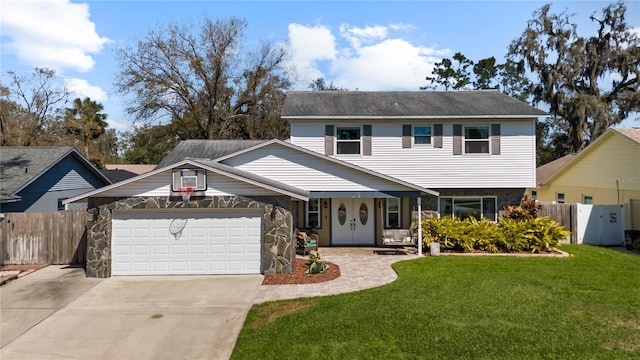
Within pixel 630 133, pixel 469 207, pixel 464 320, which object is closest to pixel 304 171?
pixel 469 207

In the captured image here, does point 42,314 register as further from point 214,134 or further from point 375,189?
point 214,134

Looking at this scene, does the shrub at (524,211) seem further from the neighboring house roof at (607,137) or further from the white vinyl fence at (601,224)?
the neighboring house roof at (607,137)

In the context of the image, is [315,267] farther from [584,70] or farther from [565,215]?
[584,70]

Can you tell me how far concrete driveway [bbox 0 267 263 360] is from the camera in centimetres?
638

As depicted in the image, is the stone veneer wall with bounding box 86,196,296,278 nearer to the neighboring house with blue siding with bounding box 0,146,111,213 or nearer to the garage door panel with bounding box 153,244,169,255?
the garage door panel with bounding box 153,244,169,255

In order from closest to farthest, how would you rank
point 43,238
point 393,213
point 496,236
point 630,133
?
point 43,238 → point 496,236 → point 393,213 → point 630,133

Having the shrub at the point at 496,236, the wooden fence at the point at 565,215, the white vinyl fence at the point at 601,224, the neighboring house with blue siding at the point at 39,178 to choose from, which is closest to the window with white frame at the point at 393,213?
the shrub at the point at 496,236

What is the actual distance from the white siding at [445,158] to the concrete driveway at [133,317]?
285 inches

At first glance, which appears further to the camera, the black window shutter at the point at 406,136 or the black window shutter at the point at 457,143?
Result: the black window shutter at the point at 406,136

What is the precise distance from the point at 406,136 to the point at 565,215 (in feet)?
24.4

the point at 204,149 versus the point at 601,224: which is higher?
the point at 204,149

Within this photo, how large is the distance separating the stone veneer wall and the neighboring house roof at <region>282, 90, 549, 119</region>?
18.5 feet

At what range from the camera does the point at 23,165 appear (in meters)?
15.6

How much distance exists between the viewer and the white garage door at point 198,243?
36.4ft
